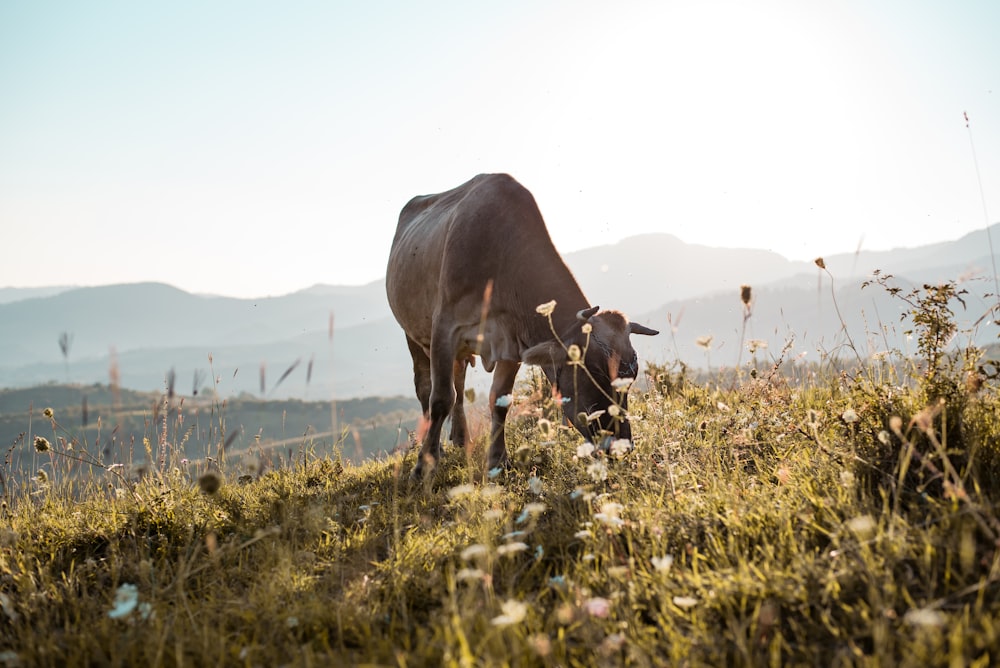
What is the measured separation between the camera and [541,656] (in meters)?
2.25

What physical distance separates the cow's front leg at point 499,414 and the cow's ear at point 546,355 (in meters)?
0.37

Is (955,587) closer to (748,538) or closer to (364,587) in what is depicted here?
(748,538)

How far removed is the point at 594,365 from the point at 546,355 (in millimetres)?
573

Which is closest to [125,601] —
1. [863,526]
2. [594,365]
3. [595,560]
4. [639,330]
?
[595,560]

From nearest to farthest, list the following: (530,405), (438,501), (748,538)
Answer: (748,538)
(438,501)
(530,405)

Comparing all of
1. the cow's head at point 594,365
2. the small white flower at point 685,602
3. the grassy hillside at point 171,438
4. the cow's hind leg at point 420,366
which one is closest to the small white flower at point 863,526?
the small white flower at point 685,602

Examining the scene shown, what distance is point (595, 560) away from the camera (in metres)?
3.00

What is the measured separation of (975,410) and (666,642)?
7.01 ft

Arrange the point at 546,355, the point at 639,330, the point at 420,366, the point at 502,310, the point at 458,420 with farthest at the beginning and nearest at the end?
the point at 420,366
the point at 458,420
the point at 502,310
the point at 639,330
the point at 546,355

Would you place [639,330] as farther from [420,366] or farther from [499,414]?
[420,366]

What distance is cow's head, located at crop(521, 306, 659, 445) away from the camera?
471cm

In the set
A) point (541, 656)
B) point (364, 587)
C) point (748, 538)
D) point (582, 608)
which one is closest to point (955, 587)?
point (748, 538)

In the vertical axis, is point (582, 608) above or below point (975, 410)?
below

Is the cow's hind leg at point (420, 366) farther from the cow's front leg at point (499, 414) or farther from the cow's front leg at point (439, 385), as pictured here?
the cow's front leg at point (439, 385)
